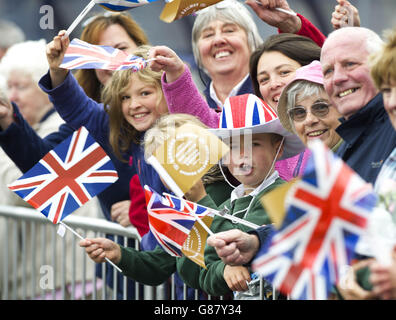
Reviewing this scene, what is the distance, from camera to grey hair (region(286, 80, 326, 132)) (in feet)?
12.0

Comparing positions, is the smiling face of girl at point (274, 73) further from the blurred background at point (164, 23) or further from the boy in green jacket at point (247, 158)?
the blurred background at point (164, 23)

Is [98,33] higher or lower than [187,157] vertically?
higher

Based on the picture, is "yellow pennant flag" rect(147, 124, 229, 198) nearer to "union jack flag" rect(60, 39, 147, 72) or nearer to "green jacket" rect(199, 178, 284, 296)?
"green jacket" rect(199, 178, 284, 296)

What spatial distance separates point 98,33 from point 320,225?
3226 mm

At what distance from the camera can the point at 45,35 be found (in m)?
8.39

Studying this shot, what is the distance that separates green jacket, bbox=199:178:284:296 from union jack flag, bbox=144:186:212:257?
5.9 inches

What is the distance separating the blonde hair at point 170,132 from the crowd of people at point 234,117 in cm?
1

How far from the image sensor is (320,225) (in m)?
2.31

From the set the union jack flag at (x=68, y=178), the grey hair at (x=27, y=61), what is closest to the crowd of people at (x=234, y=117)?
the union jack flag at (x=68, y=178)

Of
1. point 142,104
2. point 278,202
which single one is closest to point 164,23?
point 142,104

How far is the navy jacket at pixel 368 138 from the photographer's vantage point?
2965mm

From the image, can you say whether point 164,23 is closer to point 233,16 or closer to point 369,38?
point 233,16

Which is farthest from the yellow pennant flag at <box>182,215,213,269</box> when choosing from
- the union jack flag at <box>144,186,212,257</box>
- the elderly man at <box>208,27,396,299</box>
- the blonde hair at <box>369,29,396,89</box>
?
the blonde hair at <box>369,29,396,89</box>

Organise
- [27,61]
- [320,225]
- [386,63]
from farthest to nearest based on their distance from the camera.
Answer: [27,61], [386,63], [320,225]
